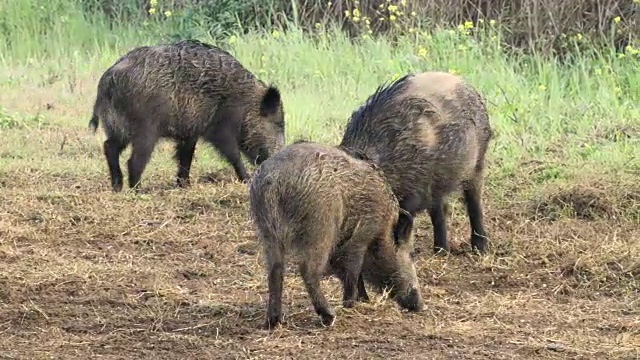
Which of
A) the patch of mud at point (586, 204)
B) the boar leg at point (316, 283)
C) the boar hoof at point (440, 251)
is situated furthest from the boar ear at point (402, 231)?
the patch of mud at point (586, 204)

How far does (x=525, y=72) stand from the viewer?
11375mm

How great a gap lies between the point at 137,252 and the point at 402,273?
185 cm

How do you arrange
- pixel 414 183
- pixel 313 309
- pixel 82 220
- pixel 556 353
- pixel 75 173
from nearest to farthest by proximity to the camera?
1. pixel 556 353
2. pixel 313 309
3. pixel 414 183
4. pixel 82 220
5. pixel 75 173

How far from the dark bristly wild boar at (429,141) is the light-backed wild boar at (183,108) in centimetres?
198

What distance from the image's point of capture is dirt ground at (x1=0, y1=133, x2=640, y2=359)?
5.06 meters

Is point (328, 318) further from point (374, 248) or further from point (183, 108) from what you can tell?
point (183, 108)

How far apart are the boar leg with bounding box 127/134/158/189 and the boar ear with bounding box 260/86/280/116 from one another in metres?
0.91

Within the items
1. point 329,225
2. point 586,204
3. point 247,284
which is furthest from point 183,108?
point 329,225

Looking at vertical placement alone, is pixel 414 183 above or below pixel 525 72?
above

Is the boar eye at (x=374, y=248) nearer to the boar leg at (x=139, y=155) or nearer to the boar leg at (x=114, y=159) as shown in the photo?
the boar leg at (x=139, y=155)

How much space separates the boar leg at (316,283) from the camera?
5145 millimetres

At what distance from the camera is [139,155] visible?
824 centimetres

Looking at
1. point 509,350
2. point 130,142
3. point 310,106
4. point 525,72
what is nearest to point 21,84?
point 310,106

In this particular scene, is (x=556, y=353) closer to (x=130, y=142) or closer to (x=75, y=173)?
(x=130, y=142)
